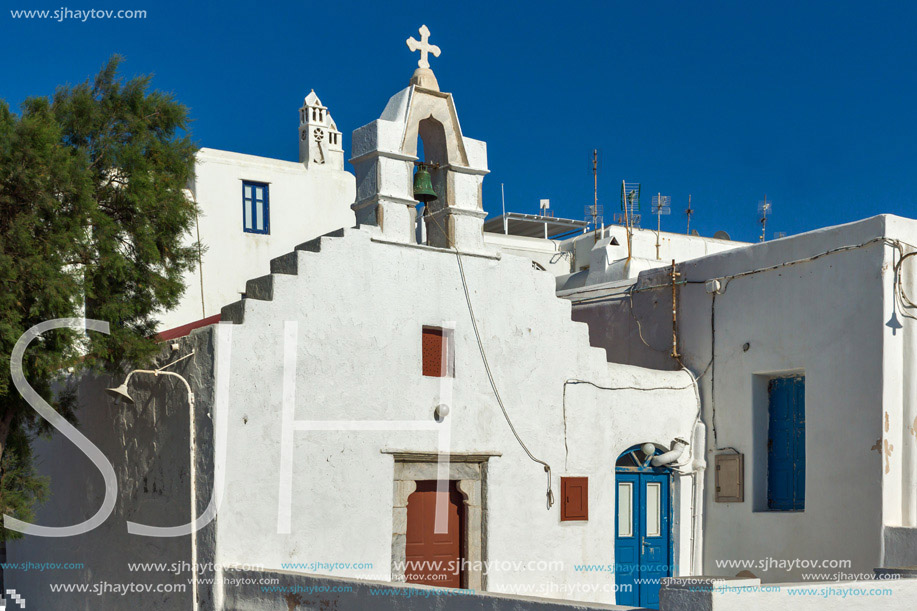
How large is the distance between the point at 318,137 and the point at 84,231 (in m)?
12.9

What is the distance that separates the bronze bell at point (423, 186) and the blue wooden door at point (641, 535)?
387 cm

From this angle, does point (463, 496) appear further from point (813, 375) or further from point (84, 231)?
point (84, 231)

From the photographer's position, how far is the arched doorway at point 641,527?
12172 millimetres

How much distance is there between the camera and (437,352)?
11.0m

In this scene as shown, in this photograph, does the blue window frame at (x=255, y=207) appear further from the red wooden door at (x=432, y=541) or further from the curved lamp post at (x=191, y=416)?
the red wooden door at (x=432, y=541)

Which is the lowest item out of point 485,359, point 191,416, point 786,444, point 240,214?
point 786,444

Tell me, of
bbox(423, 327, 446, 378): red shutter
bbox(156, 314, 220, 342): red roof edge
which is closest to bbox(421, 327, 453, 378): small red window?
bbox(423, 327, 446, 378): red shutter

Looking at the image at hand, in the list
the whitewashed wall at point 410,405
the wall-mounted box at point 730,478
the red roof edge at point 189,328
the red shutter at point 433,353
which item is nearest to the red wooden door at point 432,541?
the whitewashed wall at point 410,405

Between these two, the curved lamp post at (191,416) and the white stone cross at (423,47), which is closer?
the curved lamp post at (191,416)

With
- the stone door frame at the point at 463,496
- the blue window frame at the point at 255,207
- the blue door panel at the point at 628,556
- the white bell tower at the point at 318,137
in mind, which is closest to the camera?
the stone door frame at the point at 463,496

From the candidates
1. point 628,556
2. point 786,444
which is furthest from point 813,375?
point 628,556

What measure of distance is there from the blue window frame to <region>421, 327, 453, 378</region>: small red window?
10.4 metres

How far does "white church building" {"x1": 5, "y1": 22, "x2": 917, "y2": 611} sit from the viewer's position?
9.83 metres

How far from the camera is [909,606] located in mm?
6375
